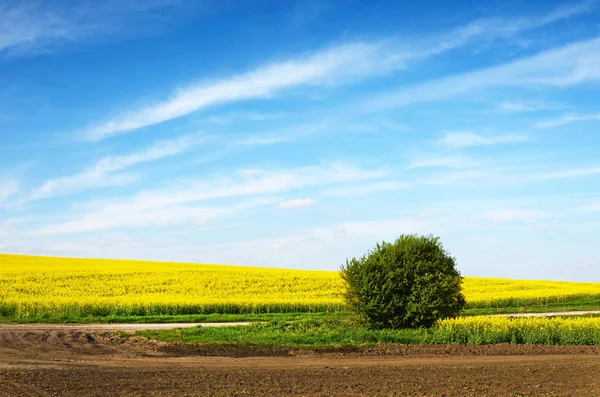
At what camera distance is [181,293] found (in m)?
48.5

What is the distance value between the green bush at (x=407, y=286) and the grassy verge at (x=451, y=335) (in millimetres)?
1449

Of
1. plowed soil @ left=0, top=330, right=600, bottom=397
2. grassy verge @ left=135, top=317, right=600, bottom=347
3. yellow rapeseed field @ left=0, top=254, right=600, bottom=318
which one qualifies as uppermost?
yellow rapeseed field @ left=0, top=254, right=600, bottom=318

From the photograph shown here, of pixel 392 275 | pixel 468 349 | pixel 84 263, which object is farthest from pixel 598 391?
pixel 84 263

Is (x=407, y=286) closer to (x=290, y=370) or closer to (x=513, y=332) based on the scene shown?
(x=513, y=332)

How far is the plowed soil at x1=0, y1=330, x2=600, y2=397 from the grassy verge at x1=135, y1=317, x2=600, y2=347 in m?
1.41

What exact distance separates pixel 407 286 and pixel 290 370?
12525mm

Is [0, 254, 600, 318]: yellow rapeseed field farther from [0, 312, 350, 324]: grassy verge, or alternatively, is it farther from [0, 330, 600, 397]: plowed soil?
[0, 330, 600, 397]: plowed soil

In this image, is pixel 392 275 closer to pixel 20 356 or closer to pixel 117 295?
pixel 20 356

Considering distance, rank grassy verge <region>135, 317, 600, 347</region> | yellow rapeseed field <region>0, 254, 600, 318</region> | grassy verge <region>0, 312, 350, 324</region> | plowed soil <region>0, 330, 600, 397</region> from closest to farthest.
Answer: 1. plowed soil <region>0, 330, 600, 397</region>
2. grassy verge <region>135, 317, 600, 347</region>
3. grassy verge <region>0, 312, 350, 324</region>
4. yellow rapeseed field <region>0, 254, 600, 318</region>

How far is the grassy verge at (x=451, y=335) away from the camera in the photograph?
85.7 ft

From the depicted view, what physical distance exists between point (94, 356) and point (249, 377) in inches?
336

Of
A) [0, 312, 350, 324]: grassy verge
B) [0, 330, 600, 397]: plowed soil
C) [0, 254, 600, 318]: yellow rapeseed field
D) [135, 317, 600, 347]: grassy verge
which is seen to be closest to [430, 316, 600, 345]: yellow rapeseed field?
[135, 317, 600, 347]: grassy verge

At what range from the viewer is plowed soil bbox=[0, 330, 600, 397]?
616 inches

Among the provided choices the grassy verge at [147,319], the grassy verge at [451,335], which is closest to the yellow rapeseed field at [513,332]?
the grassy verge at [451,335]
